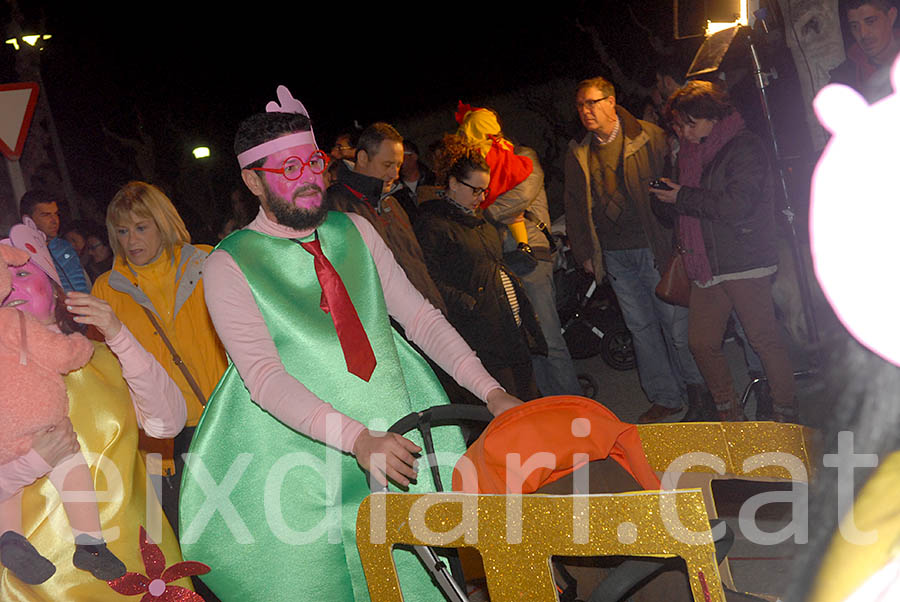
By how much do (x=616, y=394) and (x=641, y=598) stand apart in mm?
4550

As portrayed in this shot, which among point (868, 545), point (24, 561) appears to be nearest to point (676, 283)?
point (24, 561)

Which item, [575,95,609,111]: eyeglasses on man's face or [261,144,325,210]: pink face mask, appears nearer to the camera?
[261,144,325,210]: pink face mask

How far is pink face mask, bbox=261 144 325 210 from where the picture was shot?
10.4 feet

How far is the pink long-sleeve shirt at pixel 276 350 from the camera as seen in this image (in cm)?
284

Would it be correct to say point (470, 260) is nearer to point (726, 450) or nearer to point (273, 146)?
point (273, 146)

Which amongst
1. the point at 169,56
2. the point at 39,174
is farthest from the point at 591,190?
the point at 169,56

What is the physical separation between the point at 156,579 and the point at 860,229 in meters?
2.78

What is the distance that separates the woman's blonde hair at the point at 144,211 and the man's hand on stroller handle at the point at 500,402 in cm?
238

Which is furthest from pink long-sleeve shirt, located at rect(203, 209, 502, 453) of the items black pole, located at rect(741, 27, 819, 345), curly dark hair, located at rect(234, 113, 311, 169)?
black pole, located at rect(741, 27, 819, 345)

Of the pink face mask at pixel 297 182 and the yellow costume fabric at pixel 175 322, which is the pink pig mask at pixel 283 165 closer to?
the pink face mask at pixel 297 182

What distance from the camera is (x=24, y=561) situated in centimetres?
288

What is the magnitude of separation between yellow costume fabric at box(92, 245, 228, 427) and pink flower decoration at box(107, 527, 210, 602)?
5.38 ft

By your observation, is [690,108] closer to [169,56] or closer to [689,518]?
[689,518]

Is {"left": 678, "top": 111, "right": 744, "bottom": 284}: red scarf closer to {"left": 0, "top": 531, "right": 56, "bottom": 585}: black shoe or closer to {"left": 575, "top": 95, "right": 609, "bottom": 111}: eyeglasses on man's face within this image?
{"left": 575, "top": 95, "right": 609, "bottom": 111}: eyeglasses on man's face
